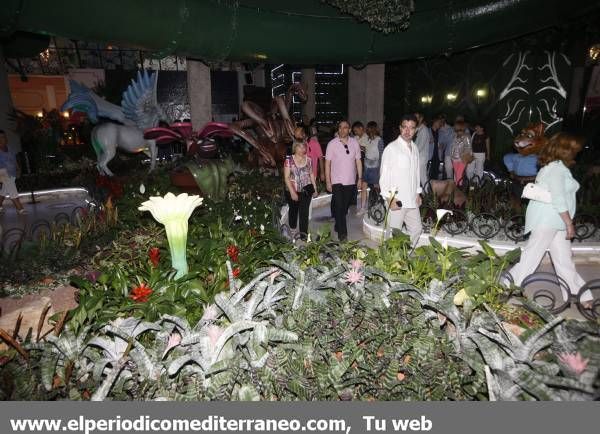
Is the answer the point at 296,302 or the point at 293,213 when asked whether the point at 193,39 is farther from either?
the point at 296,302

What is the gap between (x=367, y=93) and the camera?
11266 millimetres

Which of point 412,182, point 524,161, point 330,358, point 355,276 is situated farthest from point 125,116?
point 330,358

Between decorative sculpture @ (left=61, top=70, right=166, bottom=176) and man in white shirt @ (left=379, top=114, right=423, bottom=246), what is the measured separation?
264 inches

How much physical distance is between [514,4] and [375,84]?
537cm

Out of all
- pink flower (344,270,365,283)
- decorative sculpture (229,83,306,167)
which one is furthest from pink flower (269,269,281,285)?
decorative sculpture (229,83,306,167)

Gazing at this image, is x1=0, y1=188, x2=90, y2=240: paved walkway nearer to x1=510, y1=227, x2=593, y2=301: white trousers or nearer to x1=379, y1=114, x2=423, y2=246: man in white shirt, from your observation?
x1=379, y1=114, x2=423, y2=246: man in white shirt

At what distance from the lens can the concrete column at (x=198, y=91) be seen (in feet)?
26.3

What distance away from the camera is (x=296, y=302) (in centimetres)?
261

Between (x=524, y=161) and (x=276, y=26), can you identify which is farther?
(x=524, y=161)

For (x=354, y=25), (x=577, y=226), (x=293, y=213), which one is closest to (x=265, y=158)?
(x=293, y=213)

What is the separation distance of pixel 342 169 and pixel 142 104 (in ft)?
21.3

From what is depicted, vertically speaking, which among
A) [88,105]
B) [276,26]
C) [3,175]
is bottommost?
[3,175]

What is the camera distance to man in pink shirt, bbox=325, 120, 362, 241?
18.7ft

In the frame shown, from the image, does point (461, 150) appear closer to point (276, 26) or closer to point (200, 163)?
point (276, 26)
